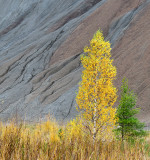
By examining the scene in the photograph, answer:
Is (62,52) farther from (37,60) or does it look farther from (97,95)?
(97,95)

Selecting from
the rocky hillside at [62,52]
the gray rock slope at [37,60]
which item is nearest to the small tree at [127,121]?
the gray rock slope at [37,60]

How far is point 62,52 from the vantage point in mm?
40438

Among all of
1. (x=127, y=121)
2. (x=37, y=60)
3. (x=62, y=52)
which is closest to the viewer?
(x=127, y=121)

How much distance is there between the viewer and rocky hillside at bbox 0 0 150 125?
2867cm

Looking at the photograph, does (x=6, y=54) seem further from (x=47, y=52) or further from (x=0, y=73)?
(x=47, y=52)

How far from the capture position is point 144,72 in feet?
90.1

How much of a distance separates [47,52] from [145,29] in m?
18.1

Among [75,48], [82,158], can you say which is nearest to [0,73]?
[75,48]

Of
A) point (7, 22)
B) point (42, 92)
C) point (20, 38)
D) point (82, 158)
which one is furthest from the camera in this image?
point (7, 22)

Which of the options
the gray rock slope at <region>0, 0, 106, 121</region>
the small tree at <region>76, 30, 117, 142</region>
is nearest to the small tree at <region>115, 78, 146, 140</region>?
the small tree at <region>76, 30, 117, 142</region>

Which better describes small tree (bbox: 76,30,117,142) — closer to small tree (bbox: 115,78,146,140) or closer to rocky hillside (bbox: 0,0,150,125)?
small tree (bbox: 115,78,146,140)

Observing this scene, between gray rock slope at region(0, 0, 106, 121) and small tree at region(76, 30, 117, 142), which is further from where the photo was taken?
gray rock slope at region(0, 0, 106, 121)

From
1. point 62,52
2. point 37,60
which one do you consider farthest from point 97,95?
point 37,60

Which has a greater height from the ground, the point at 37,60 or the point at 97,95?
the point at 37,60
